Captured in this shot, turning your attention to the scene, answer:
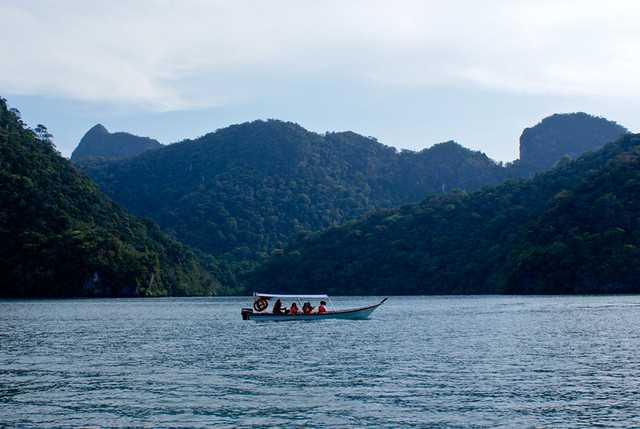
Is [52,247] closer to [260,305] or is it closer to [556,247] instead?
[260,305]

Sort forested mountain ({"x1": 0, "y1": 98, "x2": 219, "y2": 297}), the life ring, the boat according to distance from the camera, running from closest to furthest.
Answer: the boat → the life ring → forested mountain ({"x1": 0, "y1": 98, "x2": 219, "y2": 297})

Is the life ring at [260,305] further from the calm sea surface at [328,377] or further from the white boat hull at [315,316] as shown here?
the calm sea surface at [328,377]

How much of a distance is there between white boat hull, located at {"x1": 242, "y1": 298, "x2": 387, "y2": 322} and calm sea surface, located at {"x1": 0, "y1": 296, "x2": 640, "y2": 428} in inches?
472

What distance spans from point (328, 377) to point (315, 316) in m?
43.8

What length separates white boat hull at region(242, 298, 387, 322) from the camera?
266ft

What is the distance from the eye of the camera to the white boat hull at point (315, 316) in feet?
266

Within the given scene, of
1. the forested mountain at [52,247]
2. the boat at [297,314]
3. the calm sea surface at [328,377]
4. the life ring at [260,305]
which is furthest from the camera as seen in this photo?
the forested mountain at [52,247]

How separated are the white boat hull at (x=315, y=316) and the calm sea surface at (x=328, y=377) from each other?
12.0m

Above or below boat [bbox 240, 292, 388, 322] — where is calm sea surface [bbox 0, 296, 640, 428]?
below

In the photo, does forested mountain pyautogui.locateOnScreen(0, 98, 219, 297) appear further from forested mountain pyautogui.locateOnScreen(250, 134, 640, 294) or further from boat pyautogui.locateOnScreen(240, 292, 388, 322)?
boat pyautogui.locateOnScreen(240, 292, 388, 322)

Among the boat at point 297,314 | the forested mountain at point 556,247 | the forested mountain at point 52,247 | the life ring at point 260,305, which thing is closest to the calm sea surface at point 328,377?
the boat at point 297,314

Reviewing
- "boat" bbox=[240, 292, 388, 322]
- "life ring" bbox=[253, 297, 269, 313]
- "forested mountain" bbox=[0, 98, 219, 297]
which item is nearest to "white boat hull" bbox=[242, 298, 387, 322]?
"boat" bbox=[240, 292, 388, 322]

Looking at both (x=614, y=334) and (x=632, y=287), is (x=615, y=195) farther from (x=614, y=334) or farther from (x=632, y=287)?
(x=614, y=334)

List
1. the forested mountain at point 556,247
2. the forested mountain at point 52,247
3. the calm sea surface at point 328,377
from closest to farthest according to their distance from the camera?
the calm sea surface at point 328,377 → the forested mountain at point 556,247 → the forested mountain at point 52,247
